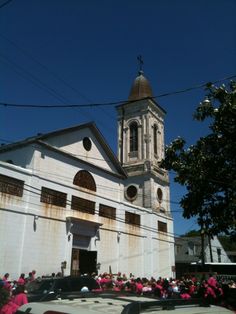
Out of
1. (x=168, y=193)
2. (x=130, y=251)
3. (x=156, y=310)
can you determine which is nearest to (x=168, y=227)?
(x=168, y=193)

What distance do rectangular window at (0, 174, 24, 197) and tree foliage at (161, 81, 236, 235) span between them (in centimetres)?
1141

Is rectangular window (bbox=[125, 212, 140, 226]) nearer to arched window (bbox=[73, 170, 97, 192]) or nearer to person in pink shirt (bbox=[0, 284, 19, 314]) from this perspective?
arched window (bbox=[73, 170, 97, 192])

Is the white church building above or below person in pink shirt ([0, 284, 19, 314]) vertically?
above

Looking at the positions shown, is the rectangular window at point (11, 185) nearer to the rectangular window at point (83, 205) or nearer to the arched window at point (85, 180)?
the rectangular window at point (83, 205)

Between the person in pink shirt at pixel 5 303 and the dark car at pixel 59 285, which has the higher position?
the dark car at pixel 59 285

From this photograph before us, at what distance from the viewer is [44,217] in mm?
24016

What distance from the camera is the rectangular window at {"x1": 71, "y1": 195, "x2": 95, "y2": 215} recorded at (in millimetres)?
27003

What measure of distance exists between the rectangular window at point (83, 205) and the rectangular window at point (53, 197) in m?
0.98

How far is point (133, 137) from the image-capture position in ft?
145

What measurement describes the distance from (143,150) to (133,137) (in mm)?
3067

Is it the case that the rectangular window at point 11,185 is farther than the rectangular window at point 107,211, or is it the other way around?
the rectangular window at point 107,211

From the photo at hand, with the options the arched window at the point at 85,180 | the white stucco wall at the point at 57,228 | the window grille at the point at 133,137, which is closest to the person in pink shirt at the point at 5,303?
the white stucco wall at the point at 57,228

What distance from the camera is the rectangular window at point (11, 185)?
867 inches

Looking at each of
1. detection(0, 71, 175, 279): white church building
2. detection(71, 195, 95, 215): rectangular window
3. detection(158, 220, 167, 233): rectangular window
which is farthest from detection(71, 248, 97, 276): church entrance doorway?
detection(158, 220, 167, 233): rectangular window
